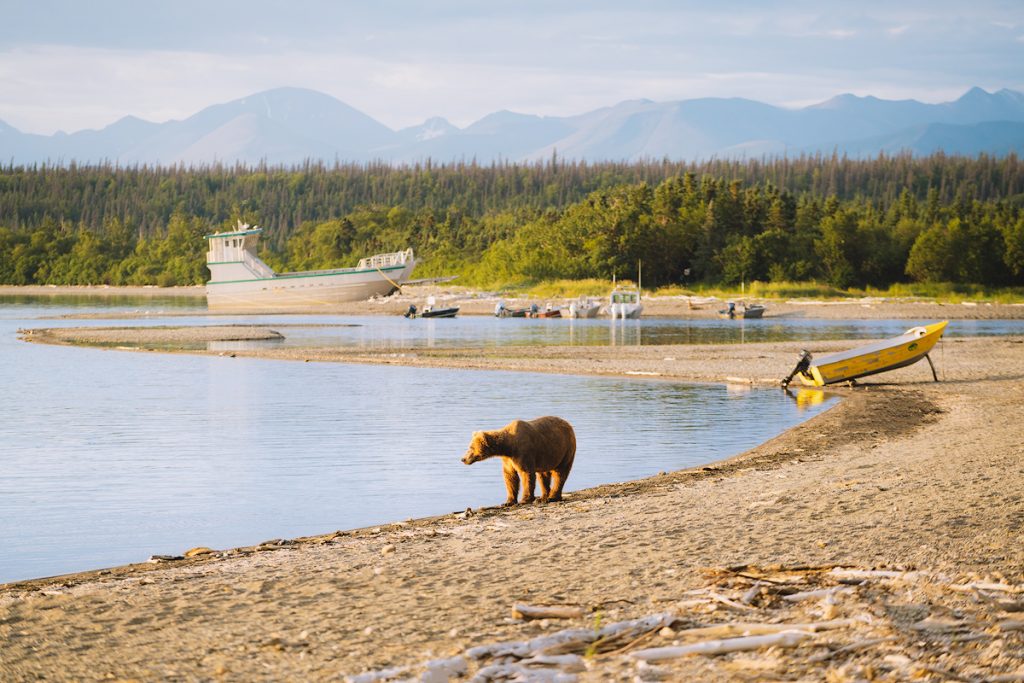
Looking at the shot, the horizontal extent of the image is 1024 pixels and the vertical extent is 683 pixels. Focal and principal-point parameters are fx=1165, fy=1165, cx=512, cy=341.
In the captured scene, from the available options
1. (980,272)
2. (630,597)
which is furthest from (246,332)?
(980,272)

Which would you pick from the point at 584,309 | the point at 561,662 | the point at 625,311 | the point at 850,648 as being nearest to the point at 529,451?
the point at 561,662

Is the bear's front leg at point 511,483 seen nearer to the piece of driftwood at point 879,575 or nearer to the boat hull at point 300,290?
the piece of driftwood at point 879,575

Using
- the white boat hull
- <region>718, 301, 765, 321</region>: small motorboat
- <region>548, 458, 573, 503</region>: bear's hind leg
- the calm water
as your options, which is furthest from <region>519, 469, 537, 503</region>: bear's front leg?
the white boat hull

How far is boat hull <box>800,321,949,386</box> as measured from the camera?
26.6 meters

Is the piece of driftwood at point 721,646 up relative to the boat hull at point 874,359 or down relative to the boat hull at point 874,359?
down

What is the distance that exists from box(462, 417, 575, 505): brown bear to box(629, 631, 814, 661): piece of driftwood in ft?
18.0

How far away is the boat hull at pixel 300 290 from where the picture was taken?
317 ft

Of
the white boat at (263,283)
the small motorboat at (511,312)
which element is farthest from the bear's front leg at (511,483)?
the white boat at (263,283)

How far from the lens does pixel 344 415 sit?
2358 centimetres

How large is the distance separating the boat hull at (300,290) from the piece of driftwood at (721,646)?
291 feet

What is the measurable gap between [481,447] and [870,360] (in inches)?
687

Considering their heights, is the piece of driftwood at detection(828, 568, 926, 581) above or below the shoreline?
below

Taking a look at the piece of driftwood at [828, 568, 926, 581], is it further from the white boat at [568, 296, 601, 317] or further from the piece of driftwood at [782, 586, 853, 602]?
the white boat at [568, 296, 601, 317]

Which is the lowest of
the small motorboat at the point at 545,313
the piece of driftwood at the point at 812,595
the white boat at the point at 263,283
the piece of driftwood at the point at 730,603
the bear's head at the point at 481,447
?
the piece of driftwood at the point at 730,603
